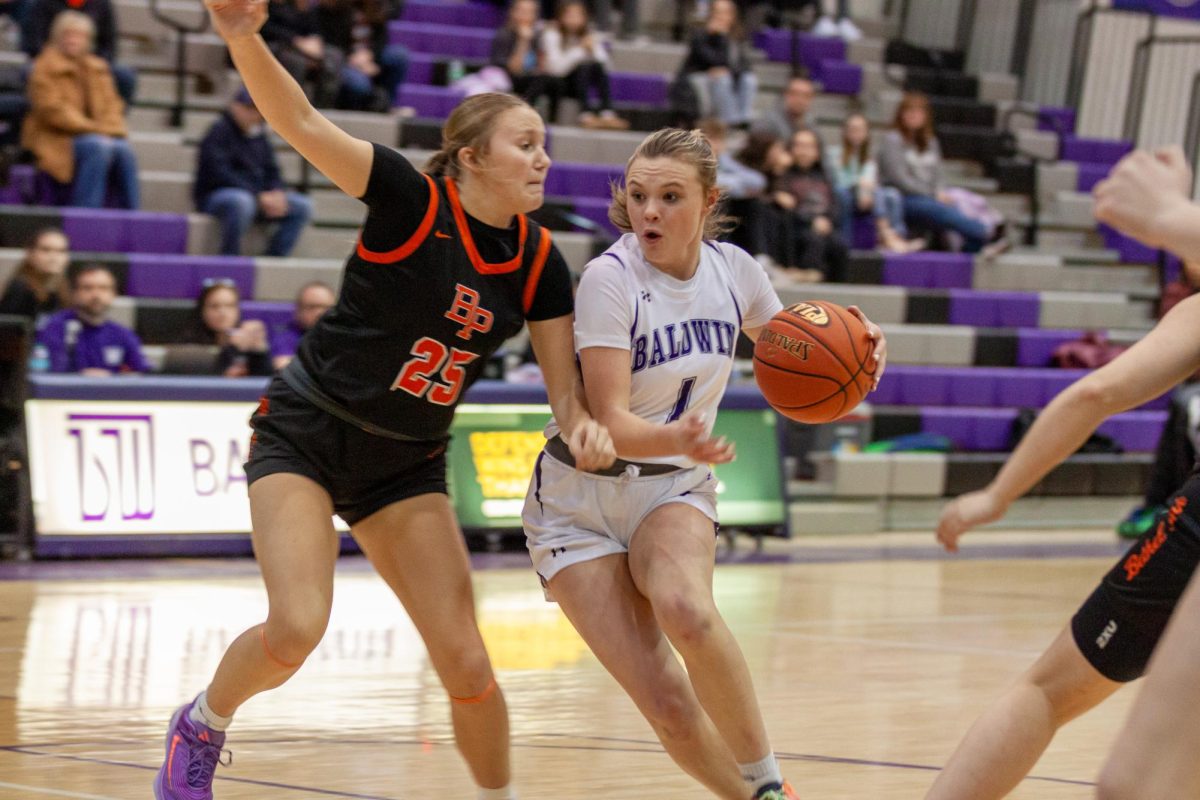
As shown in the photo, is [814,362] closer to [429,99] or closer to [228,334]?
[228,334]

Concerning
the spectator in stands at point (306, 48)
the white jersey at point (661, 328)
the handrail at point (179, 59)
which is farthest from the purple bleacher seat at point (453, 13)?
the white jersey at point (661, 328)

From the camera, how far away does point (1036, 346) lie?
567 inches

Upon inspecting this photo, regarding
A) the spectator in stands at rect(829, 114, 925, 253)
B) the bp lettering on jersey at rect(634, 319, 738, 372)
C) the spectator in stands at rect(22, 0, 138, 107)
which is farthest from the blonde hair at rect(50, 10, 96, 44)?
the bp lettering on jersey at rect(634, 319, 738, 372)

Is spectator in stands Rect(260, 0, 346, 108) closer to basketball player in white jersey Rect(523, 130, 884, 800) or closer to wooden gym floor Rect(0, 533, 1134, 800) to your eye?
wooden gym floor Rect(0, 533, 1134, 800)

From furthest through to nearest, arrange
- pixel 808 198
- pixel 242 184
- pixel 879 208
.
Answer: pixel 879 208
pixel 808 198
pixel 242 184

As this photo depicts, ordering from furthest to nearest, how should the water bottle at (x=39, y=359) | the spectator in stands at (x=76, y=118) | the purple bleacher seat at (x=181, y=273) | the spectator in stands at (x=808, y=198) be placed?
the spectator in stands at (x=808, y=198)
the purple bleacher seat at (x=181, y=273)
the spectator in stands at (x=76, y=118)
the water bottle at (x=39, y=359)

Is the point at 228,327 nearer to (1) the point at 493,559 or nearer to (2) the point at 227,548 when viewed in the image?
(2) the point at 227,548

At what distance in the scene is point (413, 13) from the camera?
15000 millimetres

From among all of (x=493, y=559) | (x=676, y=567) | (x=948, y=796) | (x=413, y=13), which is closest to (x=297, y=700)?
(x=676, y=567)

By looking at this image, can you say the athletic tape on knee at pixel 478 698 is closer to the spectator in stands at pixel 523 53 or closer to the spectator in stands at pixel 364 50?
the spectator in stands at pixel 364 50

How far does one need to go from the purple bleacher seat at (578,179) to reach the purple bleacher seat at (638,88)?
1.50m

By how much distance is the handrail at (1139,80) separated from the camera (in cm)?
1714

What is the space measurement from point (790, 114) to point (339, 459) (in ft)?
34.5

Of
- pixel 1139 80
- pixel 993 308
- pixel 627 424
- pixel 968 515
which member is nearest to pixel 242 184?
pixel 993 308
